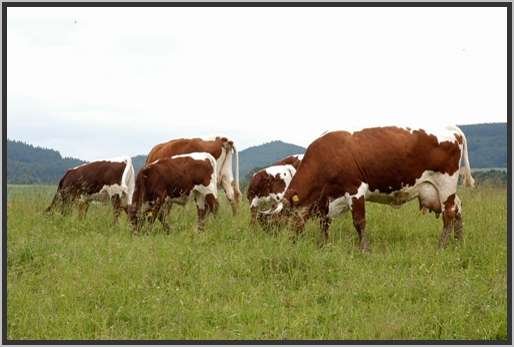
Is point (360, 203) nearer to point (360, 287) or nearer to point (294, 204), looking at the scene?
point (294, 204)

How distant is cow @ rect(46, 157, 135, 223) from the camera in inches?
569

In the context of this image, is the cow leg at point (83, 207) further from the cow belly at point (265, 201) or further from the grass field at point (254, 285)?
the cow belly at point (265, 201)

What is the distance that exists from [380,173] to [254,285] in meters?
3.30

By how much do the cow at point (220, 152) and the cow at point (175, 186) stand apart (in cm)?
262

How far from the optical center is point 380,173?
10281 mm

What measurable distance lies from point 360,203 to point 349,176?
18.1 inches

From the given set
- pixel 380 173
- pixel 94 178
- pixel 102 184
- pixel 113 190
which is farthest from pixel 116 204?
pixel 380 173

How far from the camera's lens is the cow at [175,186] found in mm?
12850

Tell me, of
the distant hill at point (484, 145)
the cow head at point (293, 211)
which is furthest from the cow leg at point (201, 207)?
the distant hill at point (484, 145)

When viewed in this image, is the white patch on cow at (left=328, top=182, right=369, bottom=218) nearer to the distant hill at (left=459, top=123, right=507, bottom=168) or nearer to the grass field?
the grass field

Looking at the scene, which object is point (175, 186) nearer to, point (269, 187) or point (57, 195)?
point (269, 187)

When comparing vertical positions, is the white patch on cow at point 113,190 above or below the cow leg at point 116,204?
above

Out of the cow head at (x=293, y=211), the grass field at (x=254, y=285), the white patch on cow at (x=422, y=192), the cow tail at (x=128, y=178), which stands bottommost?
the grass field at (x=254, y=285)

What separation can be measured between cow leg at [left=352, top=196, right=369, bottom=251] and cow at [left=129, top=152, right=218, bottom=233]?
346 cm
